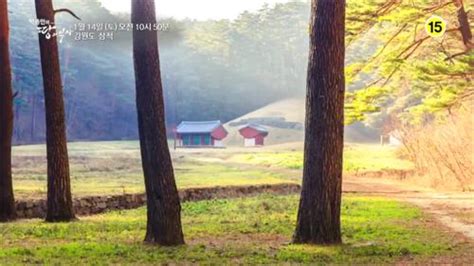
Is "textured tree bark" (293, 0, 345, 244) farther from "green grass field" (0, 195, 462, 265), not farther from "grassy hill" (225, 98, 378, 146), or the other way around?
"grassy hill" (225, 98, 378, 146)

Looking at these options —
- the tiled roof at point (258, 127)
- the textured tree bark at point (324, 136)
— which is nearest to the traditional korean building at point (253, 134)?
the tiled roof at point (258, 127)

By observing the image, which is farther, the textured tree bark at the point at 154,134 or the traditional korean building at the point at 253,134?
the traditional korean building at the point at 253,134

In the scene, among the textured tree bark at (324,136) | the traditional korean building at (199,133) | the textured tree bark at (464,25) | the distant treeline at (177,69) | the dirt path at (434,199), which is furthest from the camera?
the traditional korean building at (199,133)

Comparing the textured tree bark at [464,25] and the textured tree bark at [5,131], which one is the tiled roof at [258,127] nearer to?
the textured tree bark at [464,25]

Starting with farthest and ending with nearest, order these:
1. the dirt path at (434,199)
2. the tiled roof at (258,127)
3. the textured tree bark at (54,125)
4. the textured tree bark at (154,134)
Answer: the tiled roof at (258,127) < the dirt path at (434,199) < the textured tree bark at (54,125) < the textured tree bark at (154,134)

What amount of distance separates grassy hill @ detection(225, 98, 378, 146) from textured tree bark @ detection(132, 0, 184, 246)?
5117 cm

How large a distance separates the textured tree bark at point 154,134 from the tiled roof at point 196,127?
47.5 m

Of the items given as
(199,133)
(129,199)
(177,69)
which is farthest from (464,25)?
(177,69)

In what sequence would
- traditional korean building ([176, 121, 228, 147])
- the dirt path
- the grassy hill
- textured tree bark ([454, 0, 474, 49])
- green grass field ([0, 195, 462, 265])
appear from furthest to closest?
the grassy hill < traditional korean building ([176, 121, 228, 147]) < textured tree bark ([454, 0, 474, 49]) < the dirt path < green grass field ([0, 195, 462, 265])

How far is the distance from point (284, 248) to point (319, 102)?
82.8 inches

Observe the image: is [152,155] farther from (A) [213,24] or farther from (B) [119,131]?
(A) [213,24]

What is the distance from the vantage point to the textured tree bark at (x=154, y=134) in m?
9.10

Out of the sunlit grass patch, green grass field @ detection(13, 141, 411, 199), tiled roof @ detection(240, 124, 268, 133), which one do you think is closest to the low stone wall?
green grass field @ detection(13, 141, 411, 199)

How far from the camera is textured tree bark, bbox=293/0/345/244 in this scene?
9.21m
